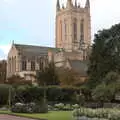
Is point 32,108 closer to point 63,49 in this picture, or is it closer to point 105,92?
point 105,92

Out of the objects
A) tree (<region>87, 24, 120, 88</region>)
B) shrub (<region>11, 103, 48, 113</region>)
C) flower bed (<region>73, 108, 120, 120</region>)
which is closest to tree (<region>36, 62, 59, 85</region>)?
tree (<region>87, 24, 120, 88</region>)

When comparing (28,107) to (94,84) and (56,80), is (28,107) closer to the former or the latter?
(94,84)

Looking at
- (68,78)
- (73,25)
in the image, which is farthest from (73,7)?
(68,78)

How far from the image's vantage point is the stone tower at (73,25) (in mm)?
171125

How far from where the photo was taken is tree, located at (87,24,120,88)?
57531 millimetres

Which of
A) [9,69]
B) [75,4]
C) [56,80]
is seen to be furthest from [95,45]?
[75,4]

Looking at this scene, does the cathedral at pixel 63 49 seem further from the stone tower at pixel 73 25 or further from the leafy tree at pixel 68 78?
the leafy tree at pixel 68 78

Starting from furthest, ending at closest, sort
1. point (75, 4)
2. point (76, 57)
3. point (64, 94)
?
1. point (75, 4)
2. point (76, 57)
3. point (64, 94)

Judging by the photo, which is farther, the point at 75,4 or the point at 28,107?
the point at 75,4

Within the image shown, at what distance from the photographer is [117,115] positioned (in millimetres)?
26188

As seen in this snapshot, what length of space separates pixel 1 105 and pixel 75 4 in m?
124

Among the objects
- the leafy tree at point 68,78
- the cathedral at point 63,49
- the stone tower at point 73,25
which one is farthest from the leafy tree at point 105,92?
the stone tower at point 73,25

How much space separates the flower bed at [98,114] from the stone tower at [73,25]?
139 metres

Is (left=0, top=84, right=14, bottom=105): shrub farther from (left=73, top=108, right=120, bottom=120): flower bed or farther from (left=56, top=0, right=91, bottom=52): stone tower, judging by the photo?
(left=56, top=0, right=91, bottom=52): stone tower
